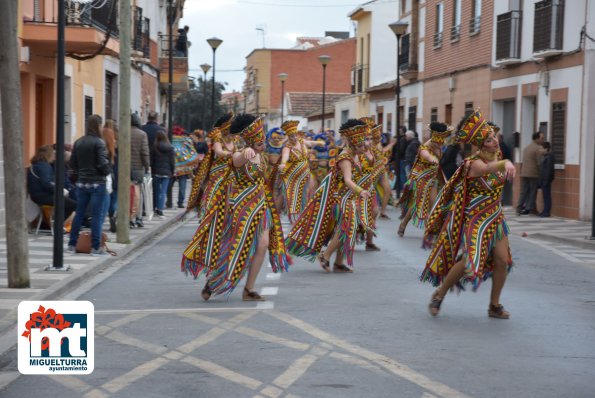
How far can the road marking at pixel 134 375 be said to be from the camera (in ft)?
22.3

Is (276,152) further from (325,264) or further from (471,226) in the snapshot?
(471,226)

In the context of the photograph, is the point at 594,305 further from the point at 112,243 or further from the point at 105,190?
the point at 112,243

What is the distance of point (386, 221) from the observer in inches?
885

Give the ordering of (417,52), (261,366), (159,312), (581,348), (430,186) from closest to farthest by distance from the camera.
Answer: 1. (261,366)
2. (581,348)
3. (159,312)
4. (430,186)
5. (417,52)

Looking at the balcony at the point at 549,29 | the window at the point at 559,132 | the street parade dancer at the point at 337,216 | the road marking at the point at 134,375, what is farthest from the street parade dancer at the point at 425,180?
the road marking at the point at 134,375

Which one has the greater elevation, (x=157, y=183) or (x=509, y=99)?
(x=509, y=99)

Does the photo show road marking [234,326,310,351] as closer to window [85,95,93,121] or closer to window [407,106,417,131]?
window [85,95,93,121]

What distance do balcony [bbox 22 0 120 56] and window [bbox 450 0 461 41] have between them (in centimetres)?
1492

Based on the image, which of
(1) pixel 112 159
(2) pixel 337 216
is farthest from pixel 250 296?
(1) pixel 112 159

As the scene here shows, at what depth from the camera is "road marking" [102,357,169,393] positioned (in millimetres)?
6785

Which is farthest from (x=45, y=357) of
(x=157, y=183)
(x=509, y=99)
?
(x=509, y=99)

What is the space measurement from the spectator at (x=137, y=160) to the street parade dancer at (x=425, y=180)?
4379 mm

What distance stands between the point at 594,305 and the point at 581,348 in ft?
8.43

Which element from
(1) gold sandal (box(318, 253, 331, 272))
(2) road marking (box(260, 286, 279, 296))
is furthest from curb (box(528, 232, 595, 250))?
(2) road marking (box(260, 286, 279, 296))
